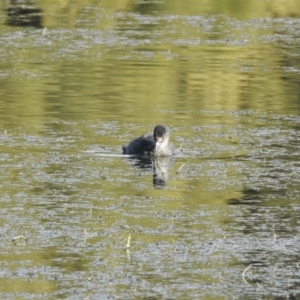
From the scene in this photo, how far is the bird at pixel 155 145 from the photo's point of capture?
13422mm

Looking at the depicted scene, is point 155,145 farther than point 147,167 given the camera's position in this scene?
Yes

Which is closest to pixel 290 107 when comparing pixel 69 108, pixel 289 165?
pixel 69 108

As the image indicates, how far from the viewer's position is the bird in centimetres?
1342

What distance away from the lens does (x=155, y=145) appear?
13453mm

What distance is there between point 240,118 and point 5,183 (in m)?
5.19

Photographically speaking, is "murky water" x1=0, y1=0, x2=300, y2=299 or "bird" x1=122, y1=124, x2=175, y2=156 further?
"bird" x1=122, y1=124, x2=175, y2=156

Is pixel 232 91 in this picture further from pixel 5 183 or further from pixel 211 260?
pixel 211 260

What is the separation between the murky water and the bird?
6.0 inches

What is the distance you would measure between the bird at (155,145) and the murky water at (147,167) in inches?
6.0

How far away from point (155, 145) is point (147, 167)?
55cm

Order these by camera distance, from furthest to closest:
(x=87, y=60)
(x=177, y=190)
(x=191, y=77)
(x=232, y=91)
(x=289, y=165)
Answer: (x=87, y=60), (x=191, y=77), (x=232, y=91), (x=289, y=165), (x=177, y=190)

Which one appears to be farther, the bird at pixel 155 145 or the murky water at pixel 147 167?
the bird at pixel 155 145

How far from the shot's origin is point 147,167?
42.5 feet

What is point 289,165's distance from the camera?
1255 cm
